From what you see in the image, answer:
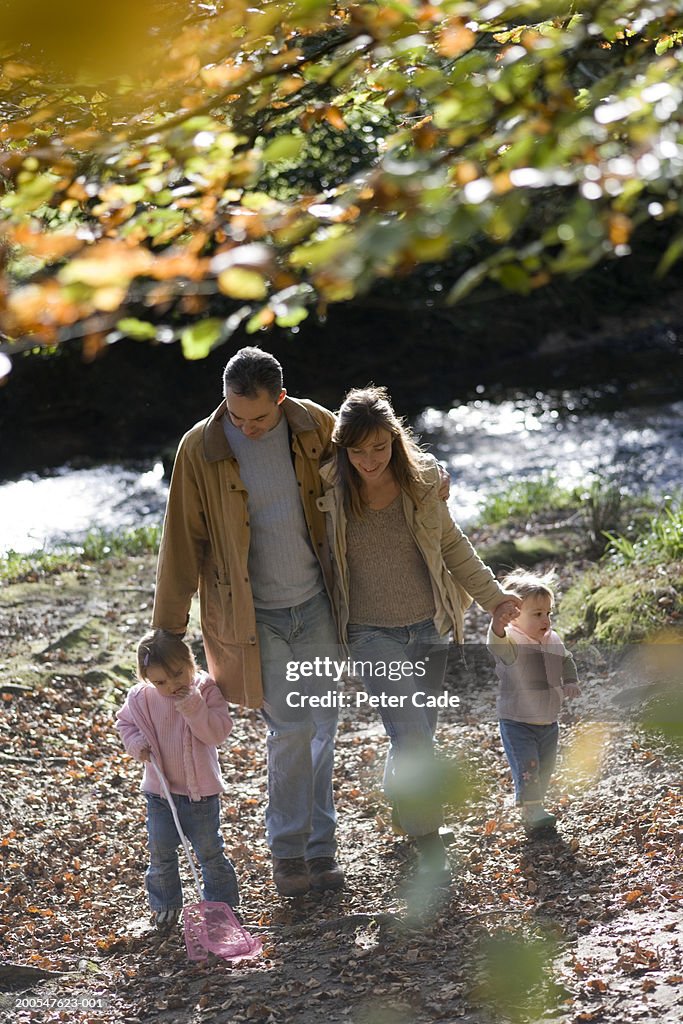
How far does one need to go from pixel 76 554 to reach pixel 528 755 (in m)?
5.81

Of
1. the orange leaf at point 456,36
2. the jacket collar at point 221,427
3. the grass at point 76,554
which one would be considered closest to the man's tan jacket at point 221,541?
the jacket collar at point 221,427

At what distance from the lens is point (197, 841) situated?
4.55 metres

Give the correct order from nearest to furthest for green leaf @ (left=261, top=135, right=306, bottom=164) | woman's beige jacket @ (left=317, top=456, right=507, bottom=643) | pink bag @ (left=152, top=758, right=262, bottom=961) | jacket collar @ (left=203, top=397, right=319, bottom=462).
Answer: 1. green leaf @ (left=261, top=135, right=306, bottom=164)
2. pink bag @ (left=152, top=758, right=262, bottom=961)
3. jacket collar @ (left=203, top=397, right=319, bottom=462)
4. woman's beige jacket @ (left=317, top=456, right=507, bottom=643)

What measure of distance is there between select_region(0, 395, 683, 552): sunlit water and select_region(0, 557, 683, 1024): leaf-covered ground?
456cm

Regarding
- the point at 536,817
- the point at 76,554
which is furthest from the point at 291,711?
the point at 76,554

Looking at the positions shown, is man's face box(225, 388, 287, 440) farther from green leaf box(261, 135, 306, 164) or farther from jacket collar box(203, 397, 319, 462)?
green leaf box(261, 135, 306, 164)

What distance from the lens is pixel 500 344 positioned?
54.0 ft

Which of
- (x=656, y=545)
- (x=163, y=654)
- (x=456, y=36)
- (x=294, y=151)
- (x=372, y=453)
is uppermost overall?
(x=456, y=36)

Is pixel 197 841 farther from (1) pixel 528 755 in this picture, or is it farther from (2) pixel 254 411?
(2) pixel 254 411

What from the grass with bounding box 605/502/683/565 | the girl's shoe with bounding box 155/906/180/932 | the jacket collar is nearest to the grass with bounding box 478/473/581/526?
the grass with bounding box 605/502/683/565

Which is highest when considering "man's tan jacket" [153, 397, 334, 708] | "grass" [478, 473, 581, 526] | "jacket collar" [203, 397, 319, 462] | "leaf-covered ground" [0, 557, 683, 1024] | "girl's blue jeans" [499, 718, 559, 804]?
"jacket collar" [203, 397, 319, 462]

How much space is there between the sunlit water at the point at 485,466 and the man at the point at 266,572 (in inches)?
237

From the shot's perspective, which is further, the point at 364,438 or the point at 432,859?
the point at 432,859

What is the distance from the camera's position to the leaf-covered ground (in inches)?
155
